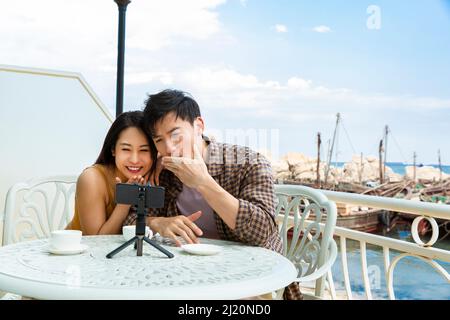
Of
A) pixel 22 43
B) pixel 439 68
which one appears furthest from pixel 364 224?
pixel 439 68

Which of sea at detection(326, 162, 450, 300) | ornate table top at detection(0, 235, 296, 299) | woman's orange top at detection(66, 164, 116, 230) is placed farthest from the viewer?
sea at detection(326, 162, 450, 300)

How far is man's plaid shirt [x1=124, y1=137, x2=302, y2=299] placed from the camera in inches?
52.0

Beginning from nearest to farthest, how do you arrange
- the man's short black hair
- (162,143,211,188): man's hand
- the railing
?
(162,143,211,188): man's hand, the man's short black hair, the railing

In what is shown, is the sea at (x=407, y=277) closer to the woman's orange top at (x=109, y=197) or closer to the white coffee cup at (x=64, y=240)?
the woman's orange top at (x=109, y=197)

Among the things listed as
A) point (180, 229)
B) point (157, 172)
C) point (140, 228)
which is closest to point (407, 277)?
point (157, 172)

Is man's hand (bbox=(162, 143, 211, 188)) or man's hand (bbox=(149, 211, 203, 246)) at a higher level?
man's hand (bbox=(162, 143, 211, 188))

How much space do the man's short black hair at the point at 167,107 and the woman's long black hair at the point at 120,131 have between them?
187 millimetres

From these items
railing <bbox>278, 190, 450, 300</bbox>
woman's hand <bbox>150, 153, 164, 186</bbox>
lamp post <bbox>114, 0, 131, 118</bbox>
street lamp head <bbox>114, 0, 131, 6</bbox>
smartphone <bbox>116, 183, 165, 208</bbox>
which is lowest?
railing <bbox>278, 190, 450, 300</bbox>

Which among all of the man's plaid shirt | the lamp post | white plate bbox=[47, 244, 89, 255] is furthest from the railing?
the lamp post

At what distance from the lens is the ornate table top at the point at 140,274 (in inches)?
34.3

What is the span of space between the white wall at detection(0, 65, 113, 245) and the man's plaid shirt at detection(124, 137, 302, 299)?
1.73m

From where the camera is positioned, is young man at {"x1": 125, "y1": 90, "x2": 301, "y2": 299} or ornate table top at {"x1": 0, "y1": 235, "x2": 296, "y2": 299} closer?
ornate table top at {"x1": 0, "y1": 235, "x2": 296, "y2": 299}

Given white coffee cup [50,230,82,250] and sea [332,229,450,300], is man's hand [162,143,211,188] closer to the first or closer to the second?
white coffee cup [50,230,82,250]
